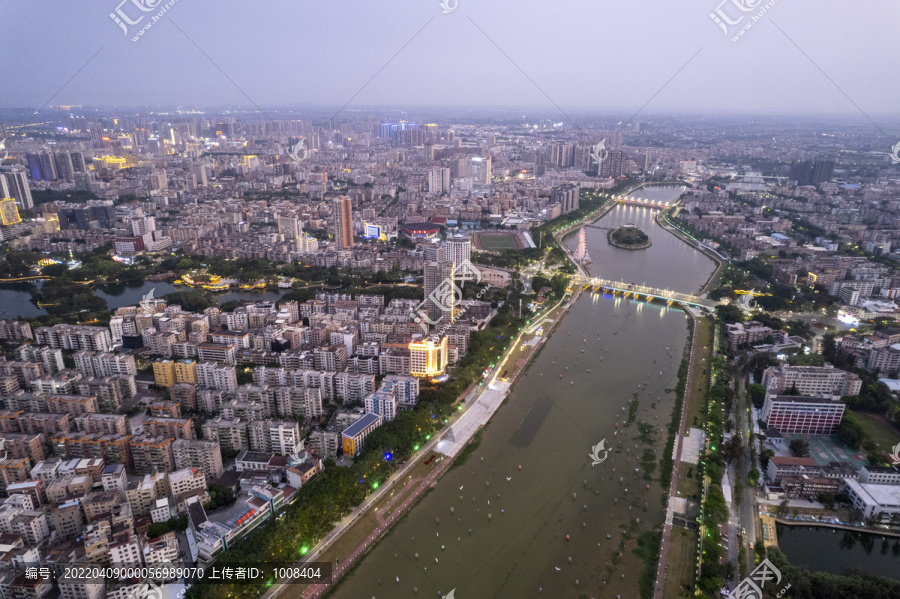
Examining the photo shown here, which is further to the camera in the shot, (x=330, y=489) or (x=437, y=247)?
(x=437, y=247)

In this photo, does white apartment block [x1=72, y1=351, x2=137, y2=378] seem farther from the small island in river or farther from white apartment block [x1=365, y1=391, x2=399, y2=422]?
the small island in river

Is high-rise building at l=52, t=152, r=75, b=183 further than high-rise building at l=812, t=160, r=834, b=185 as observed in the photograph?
Yes

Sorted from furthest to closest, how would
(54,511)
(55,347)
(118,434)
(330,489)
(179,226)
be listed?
(179,226), (55,347), (118,434), (330,489), (54,511)

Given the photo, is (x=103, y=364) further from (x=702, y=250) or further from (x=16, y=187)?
(x=702, y=250)

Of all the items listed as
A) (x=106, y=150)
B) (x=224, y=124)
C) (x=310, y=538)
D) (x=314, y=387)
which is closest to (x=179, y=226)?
(x=314, y=387)

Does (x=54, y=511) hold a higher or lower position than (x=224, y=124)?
lower

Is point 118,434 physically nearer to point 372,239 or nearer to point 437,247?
point 437,247

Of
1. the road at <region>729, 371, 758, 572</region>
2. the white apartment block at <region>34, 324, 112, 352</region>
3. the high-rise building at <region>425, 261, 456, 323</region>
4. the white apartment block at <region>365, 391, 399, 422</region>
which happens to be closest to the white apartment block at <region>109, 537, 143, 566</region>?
the white apartment block at <region>365, 391, 399, 422</region>
